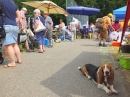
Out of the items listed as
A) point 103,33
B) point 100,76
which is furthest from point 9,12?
point 103,33

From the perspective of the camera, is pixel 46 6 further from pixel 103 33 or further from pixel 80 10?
pixel 80 10

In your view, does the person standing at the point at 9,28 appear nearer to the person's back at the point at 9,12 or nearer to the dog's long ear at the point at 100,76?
the person's back at the point at 9,12

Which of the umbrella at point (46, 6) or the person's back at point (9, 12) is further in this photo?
the umbrella at point (46, 6)

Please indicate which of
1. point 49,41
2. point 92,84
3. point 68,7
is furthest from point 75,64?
point 68,7

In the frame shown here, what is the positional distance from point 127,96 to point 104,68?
0.67 meters

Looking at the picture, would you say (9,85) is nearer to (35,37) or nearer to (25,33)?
(25,33)

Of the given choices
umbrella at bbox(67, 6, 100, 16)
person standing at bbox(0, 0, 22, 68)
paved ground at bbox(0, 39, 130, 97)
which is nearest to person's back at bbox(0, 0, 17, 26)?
person standing at bbox(0, 0, 22, 68)

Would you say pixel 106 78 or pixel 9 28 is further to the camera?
pixel 9 28

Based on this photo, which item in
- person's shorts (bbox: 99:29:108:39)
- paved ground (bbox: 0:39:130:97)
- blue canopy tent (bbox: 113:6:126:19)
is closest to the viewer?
paved ground (bbox: 0:39:130:97)

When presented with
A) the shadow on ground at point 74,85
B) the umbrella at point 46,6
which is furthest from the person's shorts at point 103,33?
the shadow on ground at point 74,85

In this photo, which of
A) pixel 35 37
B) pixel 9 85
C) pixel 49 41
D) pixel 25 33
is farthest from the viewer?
pixel 49 41

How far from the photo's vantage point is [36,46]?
10.5 meters

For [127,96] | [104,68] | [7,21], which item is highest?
[7,21]

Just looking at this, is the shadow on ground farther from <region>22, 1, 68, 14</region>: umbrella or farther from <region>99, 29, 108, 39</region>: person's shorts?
<region>22, 1, 68, 14</region>: umbrella
